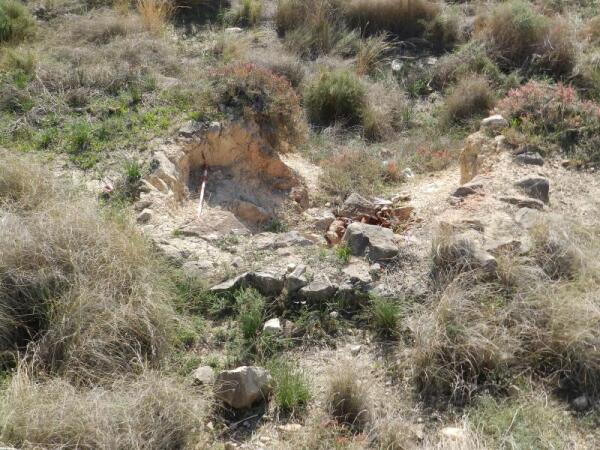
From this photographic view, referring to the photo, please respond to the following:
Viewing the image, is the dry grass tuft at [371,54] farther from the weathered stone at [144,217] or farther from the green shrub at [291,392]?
the green shrub at [291,392]

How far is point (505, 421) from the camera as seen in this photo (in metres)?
3.29

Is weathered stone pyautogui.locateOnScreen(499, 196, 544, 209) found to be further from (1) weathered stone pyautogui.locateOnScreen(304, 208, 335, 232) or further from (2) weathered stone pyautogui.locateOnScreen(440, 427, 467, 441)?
(2) weathered stone pyautogui.locateOnScreen(440, 427, 467, 441)

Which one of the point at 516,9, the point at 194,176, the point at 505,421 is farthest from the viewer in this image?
the point at 516,9

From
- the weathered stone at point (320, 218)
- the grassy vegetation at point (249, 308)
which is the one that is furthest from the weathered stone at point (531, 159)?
the weathered stone at point (320, 218)

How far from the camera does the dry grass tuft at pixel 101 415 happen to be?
2.91 m

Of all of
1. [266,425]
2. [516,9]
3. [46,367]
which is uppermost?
[516,9]

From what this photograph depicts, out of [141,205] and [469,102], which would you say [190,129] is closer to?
[141,205]

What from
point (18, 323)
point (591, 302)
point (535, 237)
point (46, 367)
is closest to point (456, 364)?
point (591, 302)

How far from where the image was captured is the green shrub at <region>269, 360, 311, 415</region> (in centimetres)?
346

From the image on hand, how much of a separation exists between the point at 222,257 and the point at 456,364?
1895 millimetres

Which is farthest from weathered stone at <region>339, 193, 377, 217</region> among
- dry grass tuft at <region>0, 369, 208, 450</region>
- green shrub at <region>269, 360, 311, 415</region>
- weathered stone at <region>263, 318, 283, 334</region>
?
dry grass tuft at <region>0, 369, 208, 450</region>

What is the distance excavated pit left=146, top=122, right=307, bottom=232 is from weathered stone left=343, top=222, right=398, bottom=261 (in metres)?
1.05

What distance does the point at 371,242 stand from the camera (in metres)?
4.61

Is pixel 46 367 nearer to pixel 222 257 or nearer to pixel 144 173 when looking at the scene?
pixel 222 257
